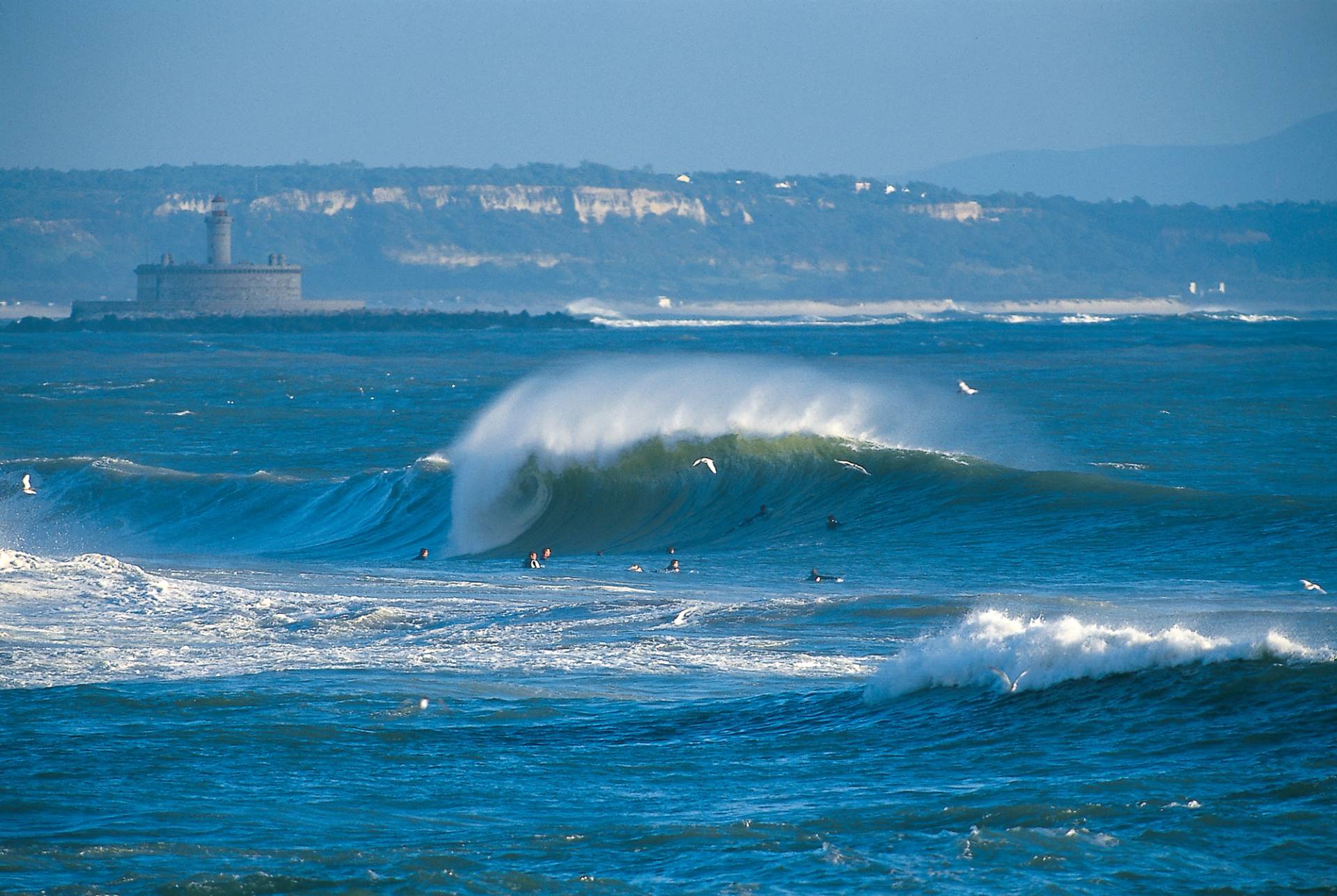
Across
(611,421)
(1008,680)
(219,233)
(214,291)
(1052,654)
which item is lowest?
(1008,680)

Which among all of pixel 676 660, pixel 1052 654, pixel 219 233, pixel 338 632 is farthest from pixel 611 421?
pixel 219 233

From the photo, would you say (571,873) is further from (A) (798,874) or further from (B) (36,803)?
(B) (36,803)

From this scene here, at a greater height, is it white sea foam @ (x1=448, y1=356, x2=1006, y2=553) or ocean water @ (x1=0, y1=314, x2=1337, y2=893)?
white sea foam @ (x1=448, y1=356, x2=1006, y2=553)

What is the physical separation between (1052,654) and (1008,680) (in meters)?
0.34

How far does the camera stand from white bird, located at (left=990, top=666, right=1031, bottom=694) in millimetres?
10531

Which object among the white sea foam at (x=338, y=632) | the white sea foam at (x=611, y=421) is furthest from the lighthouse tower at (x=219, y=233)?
the white sea foam at (x=338, y=632)

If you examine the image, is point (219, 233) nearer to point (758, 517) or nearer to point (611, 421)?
point (611, 421)

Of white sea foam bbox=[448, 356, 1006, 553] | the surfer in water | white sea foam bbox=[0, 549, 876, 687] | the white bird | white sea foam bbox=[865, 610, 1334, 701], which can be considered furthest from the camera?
white sea foam bbox=[448, 356, 1006, 553]

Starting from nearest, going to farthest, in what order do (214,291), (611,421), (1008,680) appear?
(1008,680)
(611,421)
(214,291)

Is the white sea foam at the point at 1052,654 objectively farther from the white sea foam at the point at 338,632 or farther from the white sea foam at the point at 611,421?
the white sea foam at the point at 611,421

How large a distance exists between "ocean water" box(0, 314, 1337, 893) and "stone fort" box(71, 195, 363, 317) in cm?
11025

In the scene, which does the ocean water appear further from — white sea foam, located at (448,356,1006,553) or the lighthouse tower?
the lighthouse tower

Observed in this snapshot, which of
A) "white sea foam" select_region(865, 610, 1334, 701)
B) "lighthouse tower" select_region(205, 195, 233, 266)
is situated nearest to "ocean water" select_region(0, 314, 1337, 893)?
"white sea foam" select_region(865, 610, 1334, 701)

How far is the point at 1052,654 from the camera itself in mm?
10672
